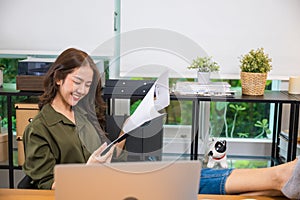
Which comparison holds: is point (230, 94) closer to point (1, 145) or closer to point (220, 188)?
point (220, 188)

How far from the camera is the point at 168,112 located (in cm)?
132

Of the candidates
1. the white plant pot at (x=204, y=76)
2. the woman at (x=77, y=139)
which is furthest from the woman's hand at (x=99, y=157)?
the white plant pot at (x=204, y=76)

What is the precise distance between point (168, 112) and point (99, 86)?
482 mm

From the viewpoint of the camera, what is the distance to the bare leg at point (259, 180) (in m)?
1.54

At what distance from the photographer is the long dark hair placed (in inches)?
65.3

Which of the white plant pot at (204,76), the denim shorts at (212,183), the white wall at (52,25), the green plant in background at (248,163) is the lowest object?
the green plant in background at (248,163)

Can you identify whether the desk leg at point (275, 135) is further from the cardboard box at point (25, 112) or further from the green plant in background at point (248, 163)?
the cardboard box at point (25, 112)

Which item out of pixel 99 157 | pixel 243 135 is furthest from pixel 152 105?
pixel 243 135

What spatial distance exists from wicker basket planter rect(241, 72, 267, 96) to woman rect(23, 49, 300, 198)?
102 centimetres

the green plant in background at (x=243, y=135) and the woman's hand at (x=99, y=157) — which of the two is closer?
the woman's hand at (x=99, y=157)

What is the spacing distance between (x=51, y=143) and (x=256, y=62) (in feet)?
4.52

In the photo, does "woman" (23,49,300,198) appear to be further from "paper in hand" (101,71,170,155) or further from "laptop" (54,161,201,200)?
"laptop" (54,161,201,200)

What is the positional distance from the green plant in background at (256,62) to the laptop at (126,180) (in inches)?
66.1

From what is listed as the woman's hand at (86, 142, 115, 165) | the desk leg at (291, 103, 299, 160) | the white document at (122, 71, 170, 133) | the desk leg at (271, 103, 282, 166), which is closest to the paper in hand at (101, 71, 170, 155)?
the white document at (122, 71, 170, 133)
